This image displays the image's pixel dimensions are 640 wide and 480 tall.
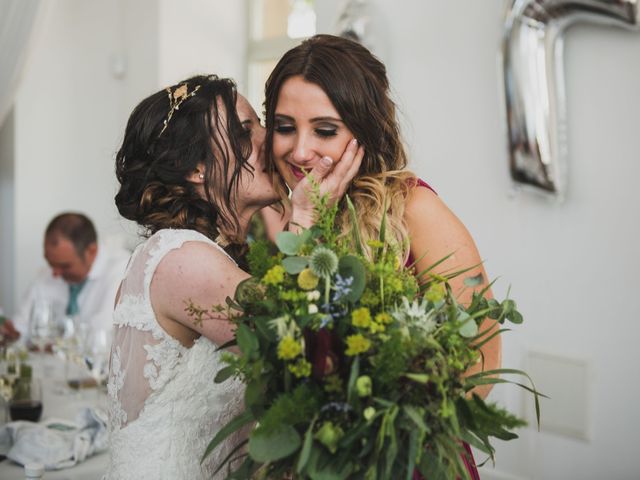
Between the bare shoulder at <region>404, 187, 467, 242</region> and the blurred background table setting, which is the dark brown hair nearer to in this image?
the bare shoulder at <region>404, 187, 467, 242</region>

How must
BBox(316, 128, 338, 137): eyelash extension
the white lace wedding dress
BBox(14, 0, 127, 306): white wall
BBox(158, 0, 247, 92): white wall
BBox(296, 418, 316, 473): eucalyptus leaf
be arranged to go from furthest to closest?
1. BBox(14, 0, 127, 306): white wall
2. BBox(158, 0, 247, 92): white wall
3. BBox(316, 128, 338, 137): eyelash extension
4. the white lace wedding dress
5. BBox(296, 418, 316, 473): eucalyptus leaf

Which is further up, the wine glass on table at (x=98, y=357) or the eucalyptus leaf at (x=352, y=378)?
the eucalyptus leaf at (x=352, y=378)

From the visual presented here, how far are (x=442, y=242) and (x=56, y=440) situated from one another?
1.13 metres

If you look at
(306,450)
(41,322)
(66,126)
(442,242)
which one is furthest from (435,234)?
(66,126)

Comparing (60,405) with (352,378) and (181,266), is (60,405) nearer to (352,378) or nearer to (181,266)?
(181,266)

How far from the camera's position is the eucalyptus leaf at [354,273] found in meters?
1.03

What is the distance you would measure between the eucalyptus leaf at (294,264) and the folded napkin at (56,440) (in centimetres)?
129

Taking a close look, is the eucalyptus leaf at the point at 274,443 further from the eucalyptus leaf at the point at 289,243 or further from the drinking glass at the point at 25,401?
the drinking glass at the point at 25,401

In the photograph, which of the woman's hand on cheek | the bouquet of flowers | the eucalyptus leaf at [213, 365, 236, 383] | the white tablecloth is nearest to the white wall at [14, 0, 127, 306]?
the white tablecloth

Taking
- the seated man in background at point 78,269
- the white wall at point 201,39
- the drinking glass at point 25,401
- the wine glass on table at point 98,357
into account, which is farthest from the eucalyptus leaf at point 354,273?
the white wall at point 201,39

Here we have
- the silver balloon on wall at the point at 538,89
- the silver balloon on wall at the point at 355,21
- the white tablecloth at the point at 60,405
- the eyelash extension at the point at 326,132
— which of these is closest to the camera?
the eyelash extension at the point at 326,132

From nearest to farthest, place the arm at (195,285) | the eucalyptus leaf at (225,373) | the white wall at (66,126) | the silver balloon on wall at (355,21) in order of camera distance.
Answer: the eucalyptus leaf at (225,373) → the arm at (195,285) → the silver balloon on wall at (355,21) → the white wall at (66,126)

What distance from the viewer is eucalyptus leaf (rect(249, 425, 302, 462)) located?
101 centimetres

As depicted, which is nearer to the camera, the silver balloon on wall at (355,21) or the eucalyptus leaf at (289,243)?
the eucalyptus leaf at (289,243)
